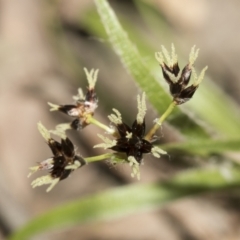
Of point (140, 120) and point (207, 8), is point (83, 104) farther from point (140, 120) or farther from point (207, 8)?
point (207, 8)

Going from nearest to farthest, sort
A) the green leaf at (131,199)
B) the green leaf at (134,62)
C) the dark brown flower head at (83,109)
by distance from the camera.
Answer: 1. the dark brown flower head at (83,109)
2. the green leaf at (134,62)
3. the green leaf at (131,199)

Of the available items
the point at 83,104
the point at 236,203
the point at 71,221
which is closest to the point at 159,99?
the point at 83,104

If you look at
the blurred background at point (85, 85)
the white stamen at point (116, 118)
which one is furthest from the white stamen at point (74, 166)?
the blurred background at point (85, 85)

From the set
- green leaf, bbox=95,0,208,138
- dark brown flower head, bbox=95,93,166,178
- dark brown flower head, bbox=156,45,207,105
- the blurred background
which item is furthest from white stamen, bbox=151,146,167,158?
the blurred background

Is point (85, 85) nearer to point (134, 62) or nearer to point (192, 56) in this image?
point (134, 62)

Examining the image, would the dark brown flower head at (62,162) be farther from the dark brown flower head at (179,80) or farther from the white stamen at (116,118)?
the dark brown flower head at (179,80)

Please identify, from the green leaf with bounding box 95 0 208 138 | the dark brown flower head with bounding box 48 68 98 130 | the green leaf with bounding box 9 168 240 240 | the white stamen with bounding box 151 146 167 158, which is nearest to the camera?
the white stamen with bounding box 151 146 167 158

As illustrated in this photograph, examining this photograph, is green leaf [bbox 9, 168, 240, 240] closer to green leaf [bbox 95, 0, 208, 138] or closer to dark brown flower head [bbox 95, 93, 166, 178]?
green leaf [bbox 95, 0, 208, 138]
